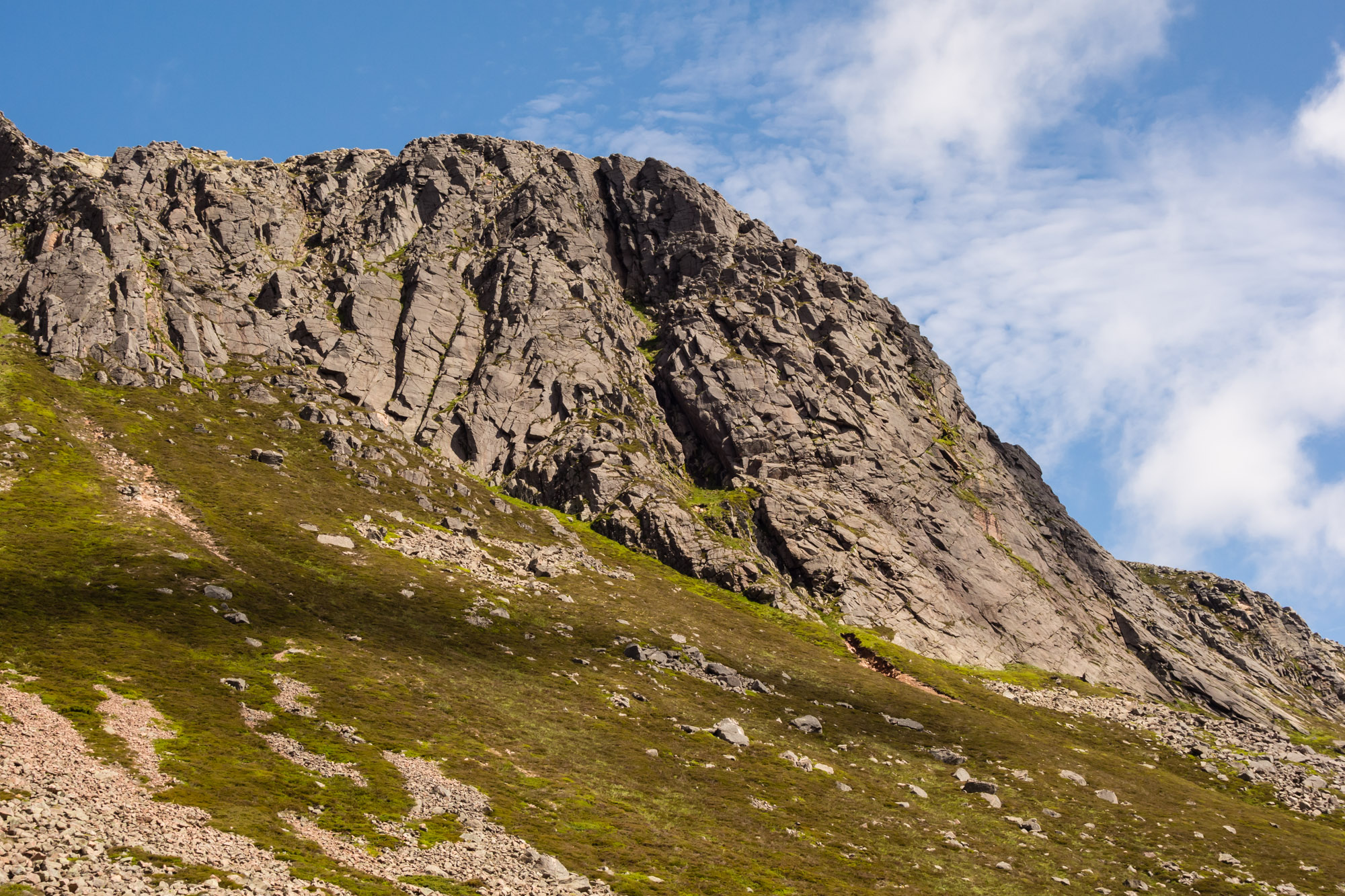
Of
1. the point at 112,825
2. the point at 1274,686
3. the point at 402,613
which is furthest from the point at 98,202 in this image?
the point at 1274,686

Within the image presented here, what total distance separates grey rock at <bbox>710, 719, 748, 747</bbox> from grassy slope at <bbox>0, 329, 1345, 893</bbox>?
1310mm

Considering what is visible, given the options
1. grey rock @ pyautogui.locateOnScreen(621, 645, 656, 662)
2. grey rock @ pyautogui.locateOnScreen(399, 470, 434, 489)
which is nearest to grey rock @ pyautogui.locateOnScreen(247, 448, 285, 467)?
grey rock @ pyautogui.locateOnScreen(399, 470, 434, 489)

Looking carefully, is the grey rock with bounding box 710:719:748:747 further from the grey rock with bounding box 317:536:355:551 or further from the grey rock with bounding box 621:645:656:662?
the grey rock with bounding box 317:536:355:551

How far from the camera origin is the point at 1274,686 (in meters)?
122

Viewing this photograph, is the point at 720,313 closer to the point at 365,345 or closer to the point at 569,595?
the point at 365,345

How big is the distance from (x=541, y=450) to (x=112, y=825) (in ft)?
303

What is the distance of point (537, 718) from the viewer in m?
49.6

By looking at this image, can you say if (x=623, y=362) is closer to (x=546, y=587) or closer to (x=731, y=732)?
(x=546, y=587)

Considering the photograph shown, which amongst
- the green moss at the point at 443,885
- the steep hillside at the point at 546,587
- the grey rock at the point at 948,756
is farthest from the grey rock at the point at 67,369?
the grey rock at the point at 948,756

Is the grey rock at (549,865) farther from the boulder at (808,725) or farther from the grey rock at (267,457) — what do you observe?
the grey rock at (267,457)

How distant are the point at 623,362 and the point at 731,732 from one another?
90.2 meters

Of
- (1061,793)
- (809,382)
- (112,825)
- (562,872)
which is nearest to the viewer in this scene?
(112,825)

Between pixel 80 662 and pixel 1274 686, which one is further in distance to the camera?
pixel 1274 686

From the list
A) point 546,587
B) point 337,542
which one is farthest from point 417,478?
point 546,587
